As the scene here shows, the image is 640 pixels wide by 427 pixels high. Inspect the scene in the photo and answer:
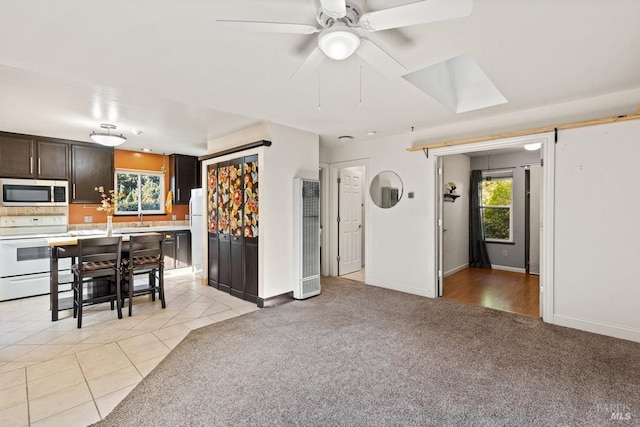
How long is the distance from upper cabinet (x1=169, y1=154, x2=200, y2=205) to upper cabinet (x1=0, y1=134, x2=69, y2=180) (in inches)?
71.0

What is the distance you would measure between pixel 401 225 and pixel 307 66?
10.7 feet

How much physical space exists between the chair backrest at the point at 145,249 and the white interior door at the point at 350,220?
3.07 metres

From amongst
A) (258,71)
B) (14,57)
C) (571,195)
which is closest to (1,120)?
(14,57)

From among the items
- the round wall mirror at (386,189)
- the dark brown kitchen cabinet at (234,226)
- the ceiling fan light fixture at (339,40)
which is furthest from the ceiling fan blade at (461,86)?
the dark brown kitchen cabinet at (234,226)

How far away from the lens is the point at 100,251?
138 inches

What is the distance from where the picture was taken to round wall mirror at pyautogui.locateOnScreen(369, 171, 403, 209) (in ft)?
15.7

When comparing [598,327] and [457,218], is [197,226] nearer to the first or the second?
[457,218]

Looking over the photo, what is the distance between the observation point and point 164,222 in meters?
6.60

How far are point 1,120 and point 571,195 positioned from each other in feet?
23.3

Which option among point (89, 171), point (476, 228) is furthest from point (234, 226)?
point (476, 228)

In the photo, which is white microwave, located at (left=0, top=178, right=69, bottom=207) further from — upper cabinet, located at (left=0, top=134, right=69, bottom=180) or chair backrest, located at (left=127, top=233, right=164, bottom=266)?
chair backrest, located at (left=127, top=233, right=164, bottom=266)

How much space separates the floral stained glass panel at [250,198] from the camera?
13.5 ft

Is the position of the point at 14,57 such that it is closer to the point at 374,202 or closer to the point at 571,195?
the point at 374,202

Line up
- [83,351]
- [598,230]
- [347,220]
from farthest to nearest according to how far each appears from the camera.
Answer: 1. [347,220]
2. [598,230]
3. [83,351]
